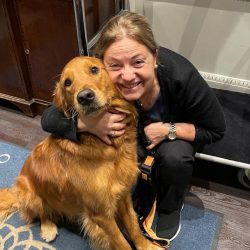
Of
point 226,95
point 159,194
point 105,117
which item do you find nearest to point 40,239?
point 159,194

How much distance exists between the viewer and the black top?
1256 millimetres

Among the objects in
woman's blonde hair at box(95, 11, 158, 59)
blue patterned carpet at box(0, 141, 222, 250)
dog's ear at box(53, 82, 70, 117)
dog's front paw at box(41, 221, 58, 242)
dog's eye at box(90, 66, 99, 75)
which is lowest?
blue patterned carpet at box(0, 141, 222, 250)

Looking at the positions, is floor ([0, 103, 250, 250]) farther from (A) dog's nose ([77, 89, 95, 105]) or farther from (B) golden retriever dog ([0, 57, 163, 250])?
(A) dog's nose ([77, 89, 95, 105])

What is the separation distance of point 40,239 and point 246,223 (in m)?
1.02

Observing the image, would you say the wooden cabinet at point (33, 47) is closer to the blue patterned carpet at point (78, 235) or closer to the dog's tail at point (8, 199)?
the dog's tail at point (8, 199)

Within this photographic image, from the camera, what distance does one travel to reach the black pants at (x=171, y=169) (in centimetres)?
138

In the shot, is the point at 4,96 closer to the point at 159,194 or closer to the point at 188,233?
the point at 159,194

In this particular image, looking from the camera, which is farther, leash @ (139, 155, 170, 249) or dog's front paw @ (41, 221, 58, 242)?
dog's front paw @ (41, 221, 58, 242)

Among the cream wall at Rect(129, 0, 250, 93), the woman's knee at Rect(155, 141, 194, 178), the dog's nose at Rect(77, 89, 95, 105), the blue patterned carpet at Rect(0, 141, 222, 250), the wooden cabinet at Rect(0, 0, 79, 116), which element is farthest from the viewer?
the cream wall at Rect(129, 0, 250, 93)

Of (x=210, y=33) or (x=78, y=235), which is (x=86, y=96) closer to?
(x=78, y=235)

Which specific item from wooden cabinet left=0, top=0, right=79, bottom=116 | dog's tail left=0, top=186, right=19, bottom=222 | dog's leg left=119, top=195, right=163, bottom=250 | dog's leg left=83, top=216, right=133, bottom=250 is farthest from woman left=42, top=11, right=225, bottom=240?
wooden cabinet left=0, top=0, right=79, bottom=116

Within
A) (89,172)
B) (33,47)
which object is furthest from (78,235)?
(33,47)

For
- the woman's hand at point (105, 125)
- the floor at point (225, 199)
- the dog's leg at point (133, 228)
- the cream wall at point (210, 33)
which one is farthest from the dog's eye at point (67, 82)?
the cream wall at point (210, 33)

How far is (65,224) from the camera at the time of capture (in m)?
1.62
